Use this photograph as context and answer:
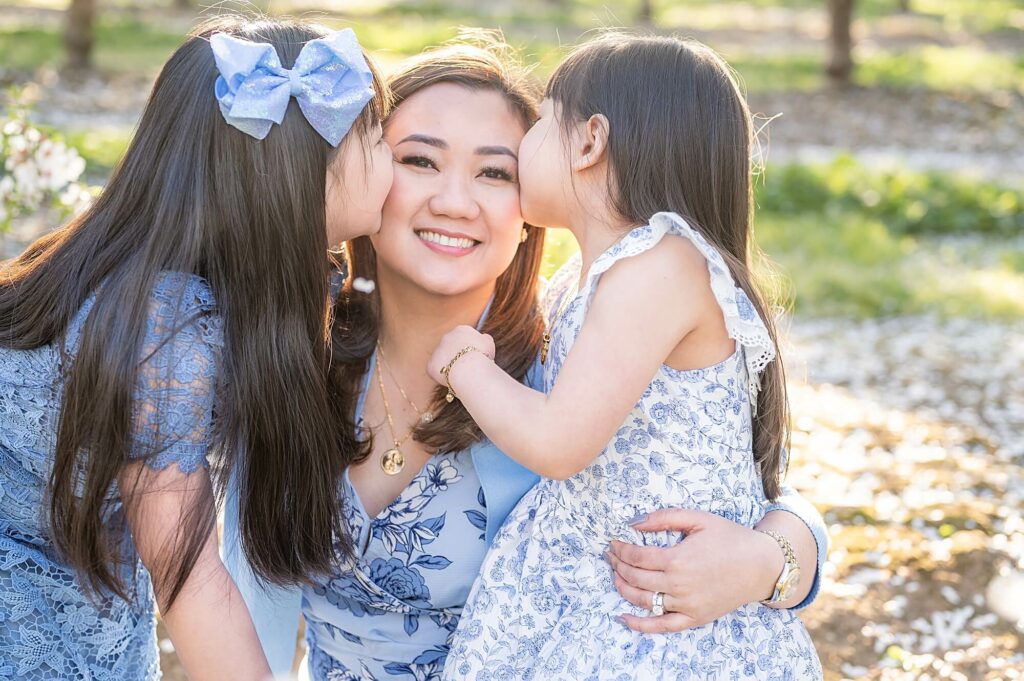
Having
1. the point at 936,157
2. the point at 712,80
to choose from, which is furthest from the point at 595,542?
the point at 936,157

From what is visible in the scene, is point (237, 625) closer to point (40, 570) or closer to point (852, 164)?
point (40, 570)

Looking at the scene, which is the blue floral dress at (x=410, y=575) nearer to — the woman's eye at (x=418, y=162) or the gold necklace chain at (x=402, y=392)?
the gold necklace chain at (x=402, y=392)

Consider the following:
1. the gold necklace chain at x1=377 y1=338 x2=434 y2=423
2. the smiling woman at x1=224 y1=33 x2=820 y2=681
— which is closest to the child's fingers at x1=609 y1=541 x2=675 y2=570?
the smiling woman at x1=224 y1=33 x2=820 y2=681

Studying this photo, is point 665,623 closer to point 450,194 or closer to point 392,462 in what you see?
point 392,462

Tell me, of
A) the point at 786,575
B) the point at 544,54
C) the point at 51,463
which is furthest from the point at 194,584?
the point at 544,54

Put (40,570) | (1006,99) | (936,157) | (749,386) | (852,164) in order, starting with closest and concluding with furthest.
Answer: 1. (40,570)
2. (749,386)
3. (852,164)
4. (936,157)
5. (1006,99)

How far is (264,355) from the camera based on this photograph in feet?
6.31

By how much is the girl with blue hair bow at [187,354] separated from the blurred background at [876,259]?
1.46 feet

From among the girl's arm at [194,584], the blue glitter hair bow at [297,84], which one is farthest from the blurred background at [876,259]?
the girl's arm at [194,584]

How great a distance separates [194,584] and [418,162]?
101 cm

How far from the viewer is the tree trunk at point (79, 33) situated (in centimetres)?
1543

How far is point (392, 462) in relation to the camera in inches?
97.9

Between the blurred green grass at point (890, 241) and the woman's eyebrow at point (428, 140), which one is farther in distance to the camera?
the blurred green grass at point (890, 241)

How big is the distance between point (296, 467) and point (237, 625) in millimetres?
319
